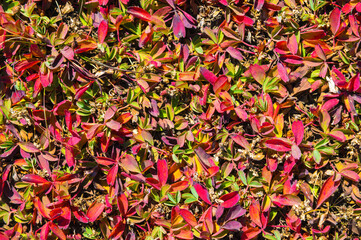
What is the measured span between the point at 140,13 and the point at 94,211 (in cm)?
102

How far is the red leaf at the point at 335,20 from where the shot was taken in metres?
1.61

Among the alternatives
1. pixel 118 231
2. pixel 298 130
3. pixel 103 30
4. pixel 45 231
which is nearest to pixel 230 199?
pixel 298 130

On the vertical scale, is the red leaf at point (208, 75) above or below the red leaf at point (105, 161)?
above

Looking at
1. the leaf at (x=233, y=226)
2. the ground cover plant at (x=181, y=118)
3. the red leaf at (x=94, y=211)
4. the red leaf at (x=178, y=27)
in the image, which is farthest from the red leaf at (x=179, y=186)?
the red leaf at (x=178, y=27)

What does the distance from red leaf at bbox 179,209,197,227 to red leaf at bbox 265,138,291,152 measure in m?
0.51

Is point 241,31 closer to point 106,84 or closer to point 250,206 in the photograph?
point 106,84

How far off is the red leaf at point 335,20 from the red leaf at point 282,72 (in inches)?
12.3

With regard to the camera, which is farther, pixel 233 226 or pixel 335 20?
pixel 335 20

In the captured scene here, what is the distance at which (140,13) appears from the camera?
1.65m

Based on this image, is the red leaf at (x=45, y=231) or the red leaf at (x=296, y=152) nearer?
the red leaf at (x=296, y=152)

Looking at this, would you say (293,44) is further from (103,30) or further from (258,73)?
(103,30)

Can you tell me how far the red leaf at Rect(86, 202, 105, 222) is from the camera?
160 centimetres

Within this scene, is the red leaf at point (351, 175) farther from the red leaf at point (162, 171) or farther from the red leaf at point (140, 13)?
the red leaf at point (140, 13)

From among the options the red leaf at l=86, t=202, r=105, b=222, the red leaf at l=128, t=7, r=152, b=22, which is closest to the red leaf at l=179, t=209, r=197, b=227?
the red leaf at l=86, t=202, r=105, b=222
